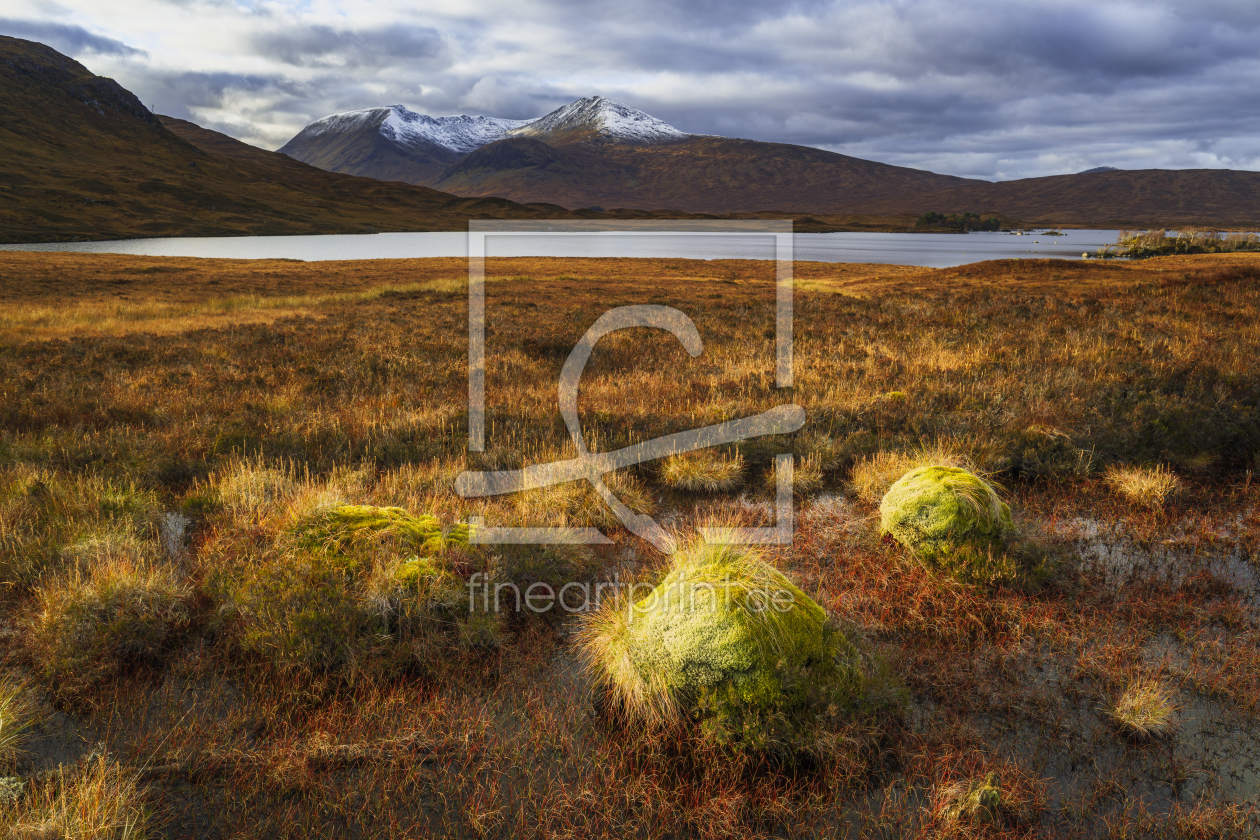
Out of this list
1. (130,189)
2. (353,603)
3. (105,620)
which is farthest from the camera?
(130,189)

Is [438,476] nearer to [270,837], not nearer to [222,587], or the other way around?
[222,587]

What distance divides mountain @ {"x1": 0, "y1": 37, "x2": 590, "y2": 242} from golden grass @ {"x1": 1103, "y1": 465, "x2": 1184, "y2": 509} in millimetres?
113702

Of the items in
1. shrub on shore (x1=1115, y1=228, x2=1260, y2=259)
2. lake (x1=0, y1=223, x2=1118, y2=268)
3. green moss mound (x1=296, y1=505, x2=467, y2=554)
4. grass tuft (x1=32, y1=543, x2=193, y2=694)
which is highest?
lake (x1=0, y1=223, x2=1118, y2=268)

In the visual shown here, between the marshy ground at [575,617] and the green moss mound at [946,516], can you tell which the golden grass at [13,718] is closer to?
the marshy ground at [575,617]

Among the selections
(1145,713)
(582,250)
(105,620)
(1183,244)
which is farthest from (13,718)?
(582,250)

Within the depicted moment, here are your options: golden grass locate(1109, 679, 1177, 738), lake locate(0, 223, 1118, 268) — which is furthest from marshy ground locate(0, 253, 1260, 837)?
lake locate(0, 223, 1118, 268)

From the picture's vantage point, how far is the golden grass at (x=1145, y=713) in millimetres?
4102

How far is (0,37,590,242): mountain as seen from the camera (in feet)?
350

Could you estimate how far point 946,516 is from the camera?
20.5 ft

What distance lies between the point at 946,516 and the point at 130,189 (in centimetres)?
17293

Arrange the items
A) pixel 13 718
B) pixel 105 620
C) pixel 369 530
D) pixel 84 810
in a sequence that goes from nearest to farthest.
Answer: pixel 84 810 → pixel 13 718 → pixel 105 620 → pixel 369 530

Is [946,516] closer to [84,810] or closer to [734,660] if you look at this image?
[734,660]

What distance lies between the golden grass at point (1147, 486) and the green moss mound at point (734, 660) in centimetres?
561

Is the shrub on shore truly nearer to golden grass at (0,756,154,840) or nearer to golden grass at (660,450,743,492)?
golden grass at (660,450,743,492)
